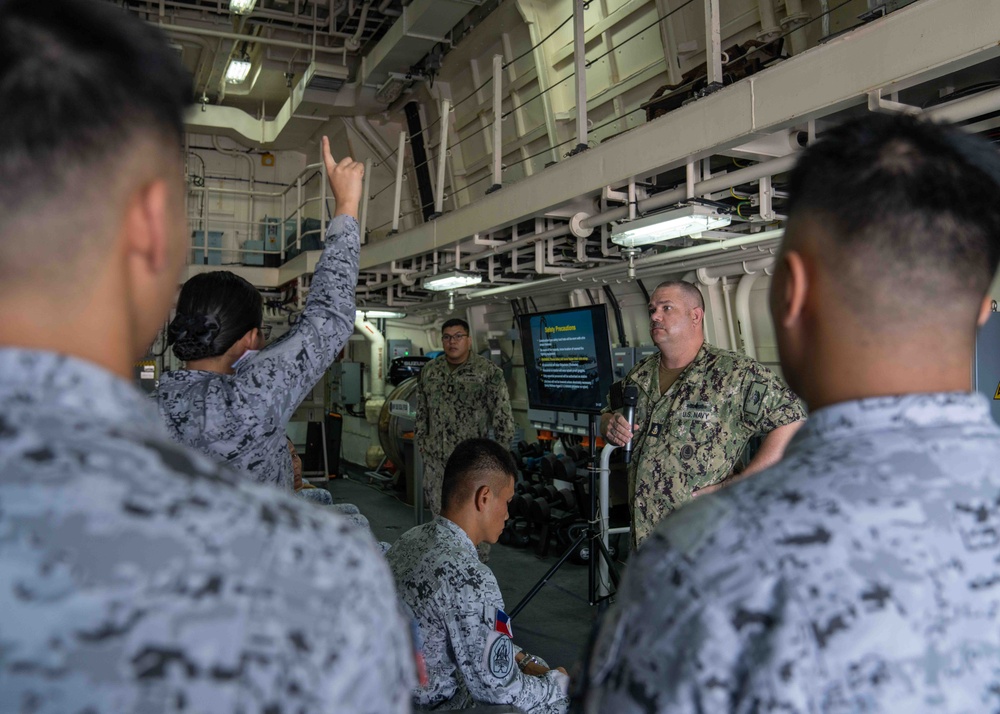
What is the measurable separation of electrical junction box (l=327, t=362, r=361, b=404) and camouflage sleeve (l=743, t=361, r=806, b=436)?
26.6 feet

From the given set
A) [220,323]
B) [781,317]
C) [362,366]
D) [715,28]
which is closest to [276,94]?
[362,366]

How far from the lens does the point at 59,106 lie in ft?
1.87

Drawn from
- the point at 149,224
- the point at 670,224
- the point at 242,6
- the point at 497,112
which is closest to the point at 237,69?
the point at 242,6

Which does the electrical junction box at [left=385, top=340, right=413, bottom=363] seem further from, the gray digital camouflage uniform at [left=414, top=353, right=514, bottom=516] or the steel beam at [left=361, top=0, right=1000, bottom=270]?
the steel beam at [left=361, top=0, right=1000, bottom=270]

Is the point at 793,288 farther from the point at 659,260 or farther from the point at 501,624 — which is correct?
the point at 659,260

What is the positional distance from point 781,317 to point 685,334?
8.24ft

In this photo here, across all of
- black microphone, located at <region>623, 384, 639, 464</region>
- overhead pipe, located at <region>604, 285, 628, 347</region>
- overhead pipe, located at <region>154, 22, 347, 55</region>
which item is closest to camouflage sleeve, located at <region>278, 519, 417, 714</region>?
black microphone, located at <region>623, 384, 639, 464</region>

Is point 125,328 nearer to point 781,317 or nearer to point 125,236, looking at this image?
point 125,236

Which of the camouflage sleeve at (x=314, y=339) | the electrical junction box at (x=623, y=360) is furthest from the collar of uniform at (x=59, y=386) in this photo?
the electrical junction box at (x=623, y=360)

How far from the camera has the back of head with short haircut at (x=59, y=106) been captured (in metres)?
0.56

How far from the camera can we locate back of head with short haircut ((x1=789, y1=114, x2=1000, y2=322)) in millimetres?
791

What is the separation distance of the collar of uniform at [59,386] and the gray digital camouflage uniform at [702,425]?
2831mm

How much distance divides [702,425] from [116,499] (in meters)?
2.88

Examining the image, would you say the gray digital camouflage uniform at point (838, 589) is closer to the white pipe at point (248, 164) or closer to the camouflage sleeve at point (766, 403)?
the camouflage sleeve at point (766, 403)
